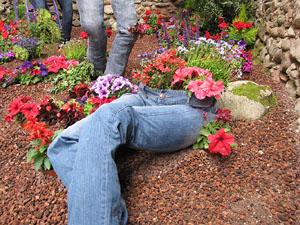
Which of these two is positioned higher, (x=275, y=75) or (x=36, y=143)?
(x=275, y=75)

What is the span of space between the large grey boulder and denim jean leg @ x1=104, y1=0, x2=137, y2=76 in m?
1.24

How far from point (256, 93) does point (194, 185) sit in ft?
4.26

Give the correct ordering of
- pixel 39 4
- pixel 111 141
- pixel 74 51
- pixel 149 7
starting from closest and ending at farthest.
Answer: pixel 111 141
pixel 74 51
pixel 39 4
pixel 149 7

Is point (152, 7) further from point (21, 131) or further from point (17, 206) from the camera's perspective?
point (17, 206)

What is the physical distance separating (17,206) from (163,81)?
1.46 meters

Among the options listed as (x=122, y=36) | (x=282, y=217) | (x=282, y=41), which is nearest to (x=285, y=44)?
(x=282, y=41)

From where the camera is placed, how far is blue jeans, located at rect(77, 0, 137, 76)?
2645 millimetres

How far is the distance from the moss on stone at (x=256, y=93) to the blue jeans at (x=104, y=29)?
132 cm

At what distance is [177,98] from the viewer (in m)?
2.00

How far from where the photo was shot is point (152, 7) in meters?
6.11

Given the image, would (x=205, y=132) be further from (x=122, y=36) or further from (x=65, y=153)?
(x=122, y=36)

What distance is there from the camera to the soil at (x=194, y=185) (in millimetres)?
1616

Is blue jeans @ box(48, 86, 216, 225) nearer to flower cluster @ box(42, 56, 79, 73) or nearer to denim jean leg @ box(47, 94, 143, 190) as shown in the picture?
denim jean leg @ box(47, 94, 143, 190)

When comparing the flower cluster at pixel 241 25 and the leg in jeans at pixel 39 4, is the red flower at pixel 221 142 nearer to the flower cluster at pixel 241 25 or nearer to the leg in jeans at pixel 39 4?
the flower cluster at pixel 241 25
